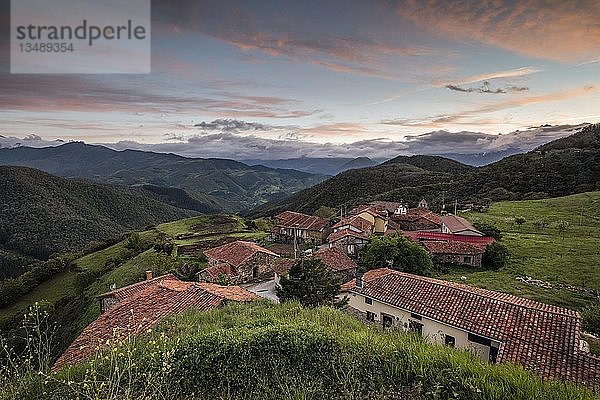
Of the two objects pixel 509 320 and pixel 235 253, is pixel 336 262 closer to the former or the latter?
pixel 235 253

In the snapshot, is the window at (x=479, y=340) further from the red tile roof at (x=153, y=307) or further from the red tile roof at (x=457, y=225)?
the red tile roof at (x=457, y=225)

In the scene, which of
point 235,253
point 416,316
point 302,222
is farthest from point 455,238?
point 302,222

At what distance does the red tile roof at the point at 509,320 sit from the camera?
10164 millimetres

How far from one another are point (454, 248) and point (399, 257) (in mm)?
7286

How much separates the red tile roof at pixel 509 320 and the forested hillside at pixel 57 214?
9458 centimetres

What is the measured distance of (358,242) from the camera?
36.5 metres

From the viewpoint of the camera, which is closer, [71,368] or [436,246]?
[71,368]

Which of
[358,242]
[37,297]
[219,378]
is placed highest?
[219,378]

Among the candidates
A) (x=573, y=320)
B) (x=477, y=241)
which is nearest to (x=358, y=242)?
(x=477, y=241)

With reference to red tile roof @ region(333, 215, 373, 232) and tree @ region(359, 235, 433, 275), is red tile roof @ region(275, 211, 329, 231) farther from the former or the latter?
tree @ region(359, 235, 433, 275)

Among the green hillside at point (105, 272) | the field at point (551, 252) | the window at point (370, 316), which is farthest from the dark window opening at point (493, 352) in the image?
the green hillside at point (105, 272)

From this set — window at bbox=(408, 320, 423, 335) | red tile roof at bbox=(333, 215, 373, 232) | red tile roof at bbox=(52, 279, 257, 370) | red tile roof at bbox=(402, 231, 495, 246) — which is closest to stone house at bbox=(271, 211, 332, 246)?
red tile roof at bbox=(333, 215, 373, 232)

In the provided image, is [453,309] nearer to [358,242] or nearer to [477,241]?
[477,241]

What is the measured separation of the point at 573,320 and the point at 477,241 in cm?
2043
